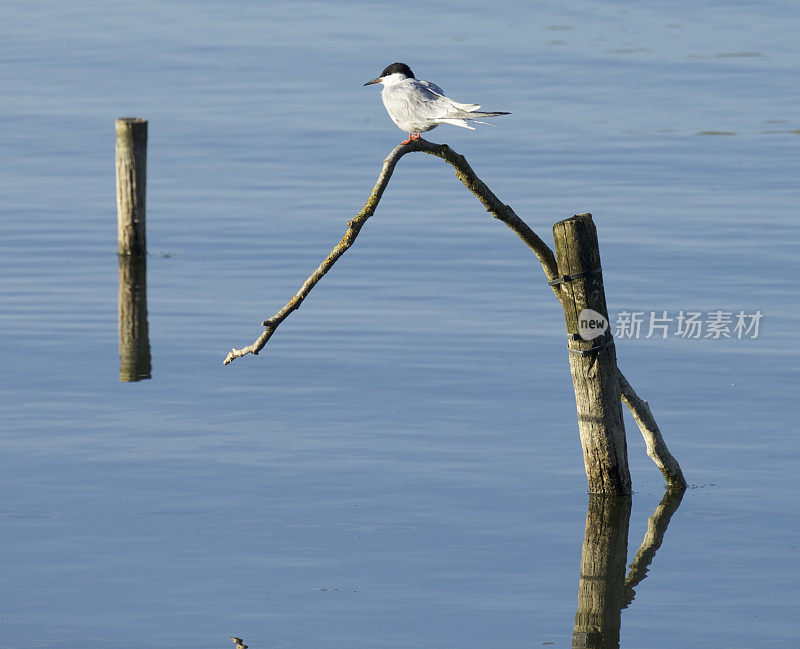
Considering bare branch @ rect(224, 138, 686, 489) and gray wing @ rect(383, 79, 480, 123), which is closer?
bare branch @ rect(224, 138, 686, 489)

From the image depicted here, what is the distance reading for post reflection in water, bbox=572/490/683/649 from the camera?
28.8ft

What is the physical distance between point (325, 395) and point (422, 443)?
183 cm

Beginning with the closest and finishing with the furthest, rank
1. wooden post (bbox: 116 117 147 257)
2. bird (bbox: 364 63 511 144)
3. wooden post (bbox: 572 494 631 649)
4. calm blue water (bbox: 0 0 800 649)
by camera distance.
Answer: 1. wooden post (bbox: 572 494 631 649)
2. calm blue water (bbox: 0 0 800 649)
3. bird (bbox: 364 63 511 144)
4. wooden post (bbox: 116 117 147 257)

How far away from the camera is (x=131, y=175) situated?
67.5 feet

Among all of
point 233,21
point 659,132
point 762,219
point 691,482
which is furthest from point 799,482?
point 233,21

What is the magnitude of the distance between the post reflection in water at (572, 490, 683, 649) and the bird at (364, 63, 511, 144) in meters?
3.37

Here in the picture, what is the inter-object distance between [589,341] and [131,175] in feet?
40.4

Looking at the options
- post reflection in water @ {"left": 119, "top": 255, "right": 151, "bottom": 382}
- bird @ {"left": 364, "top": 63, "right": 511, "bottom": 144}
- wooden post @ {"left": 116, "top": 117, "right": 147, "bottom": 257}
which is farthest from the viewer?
wooden post @ {"left": 116, "top": 117, "right": 147, "bottom": 257}

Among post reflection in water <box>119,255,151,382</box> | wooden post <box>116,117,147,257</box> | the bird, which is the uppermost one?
wooden post <box>116,117,147,257</box>

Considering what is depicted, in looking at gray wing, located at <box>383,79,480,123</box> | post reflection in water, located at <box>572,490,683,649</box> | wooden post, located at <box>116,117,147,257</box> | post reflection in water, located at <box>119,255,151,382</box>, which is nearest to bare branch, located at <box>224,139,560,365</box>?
gray wing, located at <box>383,79,480,123</box>

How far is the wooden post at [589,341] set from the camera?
9781mm

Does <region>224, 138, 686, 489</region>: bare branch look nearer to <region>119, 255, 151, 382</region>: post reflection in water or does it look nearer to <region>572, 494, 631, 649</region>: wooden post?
<region>572, 494, 631, 649</region>: wooden post
